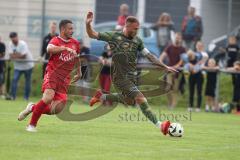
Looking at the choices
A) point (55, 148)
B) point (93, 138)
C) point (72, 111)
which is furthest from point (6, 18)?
point (55, 148)

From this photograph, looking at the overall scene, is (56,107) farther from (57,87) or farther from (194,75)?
(194,75)

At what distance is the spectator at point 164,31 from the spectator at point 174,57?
1.06 metres

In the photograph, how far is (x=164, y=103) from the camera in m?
23.9

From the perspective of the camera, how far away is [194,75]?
22328mm

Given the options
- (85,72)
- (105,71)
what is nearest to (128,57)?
(105,71)

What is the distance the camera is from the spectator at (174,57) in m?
22.4

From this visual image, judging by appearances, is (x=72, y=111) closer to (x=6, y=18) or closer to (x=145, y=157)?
(x=6, y=18)

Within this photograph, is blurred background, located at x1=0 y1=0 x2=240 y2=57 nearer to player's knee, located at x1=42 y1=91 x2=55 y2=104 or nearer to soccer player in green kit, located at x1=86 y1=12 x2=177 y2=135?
soccer player in green kit, located at x1=86 y1=12 x2=177 y2=135

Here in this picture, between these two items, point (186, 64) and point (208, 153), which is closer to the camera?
point (208, 153)

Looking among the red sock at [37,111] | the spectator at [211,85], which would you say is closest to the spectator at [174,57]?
the spectator at [211,85]

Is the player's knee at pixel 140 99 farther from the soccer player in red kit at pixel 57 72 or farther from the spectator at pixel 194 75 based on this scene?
the spectator at pixel 194 75

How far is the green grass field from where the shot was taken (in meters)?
9.99

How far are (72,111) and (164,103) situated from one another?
6013 mm

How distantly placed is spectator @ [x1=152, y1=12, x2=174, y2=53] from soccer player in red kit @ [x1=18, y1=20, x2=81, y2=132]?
10.3 m
